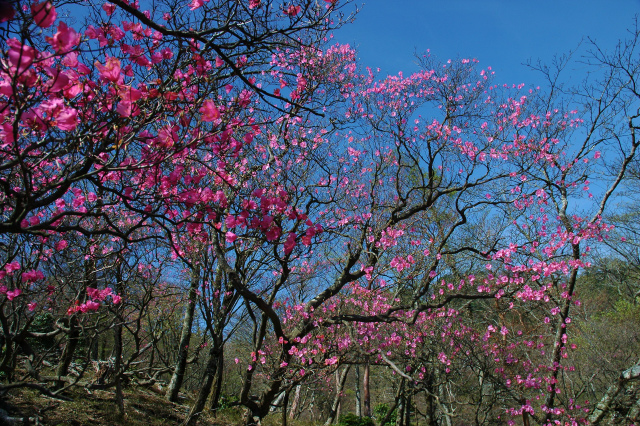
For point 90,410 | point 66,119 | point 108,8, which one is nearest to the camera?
point 66,119

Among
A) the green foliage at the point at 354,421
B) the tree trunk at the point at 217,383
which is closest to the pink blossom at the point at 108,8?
the tree trunk at the point at 217,383

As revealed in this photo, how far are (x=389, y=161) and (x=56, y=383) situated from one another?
6544 mm

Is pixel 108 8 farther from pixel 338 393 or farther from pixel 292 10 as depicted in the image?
pixel 338 393

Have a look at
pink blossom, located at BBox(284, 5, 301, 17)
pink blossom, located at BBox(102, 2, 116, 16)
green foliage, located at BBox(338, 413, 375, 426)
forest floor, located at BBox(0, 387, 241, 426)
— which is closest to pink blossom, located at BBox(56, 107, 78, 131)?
pink blossom, located at BBox(102, 2, 116, 16)

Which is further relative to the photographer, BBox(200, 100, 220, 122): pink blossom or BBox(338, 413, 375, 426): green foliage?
BBox(338, 413, 375, 426): green foliage

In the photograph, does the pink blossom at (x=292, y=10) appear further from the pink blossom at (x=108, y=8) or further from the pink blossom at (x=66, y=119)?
the pink blossom at (x=66, y=119)

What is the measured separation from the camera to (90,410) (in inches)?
206

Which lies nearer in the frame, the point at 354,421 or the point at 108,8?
the point at 108,8

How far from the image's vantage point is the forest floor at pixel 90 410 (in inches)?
165

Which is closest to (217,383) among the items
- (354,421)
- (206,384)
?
(206,384)

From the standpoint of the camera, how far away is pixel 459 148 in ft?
23.1

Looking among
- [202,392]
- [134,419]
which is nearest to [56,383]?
[134,419]

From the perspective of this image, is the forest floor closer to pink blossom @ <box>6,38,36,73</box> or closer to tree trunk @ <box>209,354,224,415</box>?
tree trunk @ <box>209,354,224,415</box>

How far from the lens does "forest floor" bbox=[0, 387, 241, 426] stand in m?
4.20
